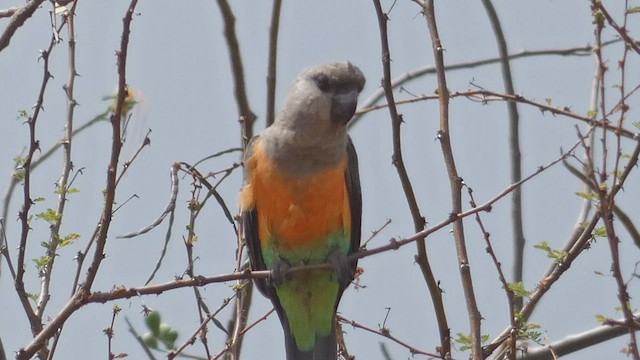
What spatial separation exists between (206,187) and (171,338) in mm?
862

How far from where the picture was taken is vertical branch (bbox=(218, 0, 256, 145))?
18.3 ft

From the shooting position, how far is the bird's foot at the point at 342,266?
5.14m

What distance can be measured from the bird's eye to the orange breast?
425 mm

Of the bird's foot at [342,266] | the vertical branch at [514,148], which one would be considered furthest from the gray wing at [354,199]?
the vertical branch at [514,148]

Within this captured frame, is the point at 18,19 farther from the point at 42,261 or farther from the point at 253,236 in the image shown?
the point at 253,236

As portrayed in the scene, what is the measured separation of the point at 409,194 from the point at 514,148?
2304 mm

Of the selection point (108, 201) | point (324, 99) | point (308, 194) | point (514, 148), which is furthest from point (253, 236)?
point (108, 201)

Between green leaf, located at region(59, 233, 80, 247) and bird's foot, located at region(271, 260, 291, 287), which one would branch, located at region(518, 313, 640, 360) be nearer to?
bird's foot, located at region(271, 260, 291, 287)

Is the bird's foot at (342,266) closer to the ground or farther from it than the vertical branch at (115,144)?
farther from it

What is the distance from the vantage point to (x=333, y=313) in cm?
546

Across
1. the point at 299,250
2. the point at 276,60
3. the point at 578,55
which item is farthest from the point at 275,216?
the point at 578,55

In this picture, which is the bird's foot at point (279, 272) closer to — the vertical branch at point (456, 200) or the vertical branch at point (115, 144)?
the vertical branch at point (456, 200)

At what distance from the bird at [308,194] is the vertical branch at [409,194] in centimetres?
118

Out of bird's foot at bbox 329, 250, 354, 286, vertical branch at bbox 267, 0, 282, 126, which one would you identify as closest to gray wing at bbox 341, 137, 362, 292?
bird's foot at bbox 329, 250, 354, 286
